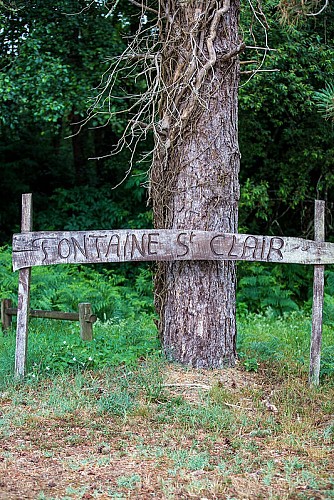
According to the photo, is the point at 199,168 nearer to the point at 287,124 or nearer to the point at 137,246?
the point at 137,246

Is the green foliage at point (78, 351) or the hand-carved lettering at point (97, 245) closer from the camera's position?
the hand-carved lettering at point (97, 245)

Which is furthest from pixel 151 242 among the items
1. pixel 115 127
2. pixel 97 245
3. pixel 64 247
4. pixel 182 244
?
pixel 115 127

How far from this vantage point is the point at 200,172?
6730mm

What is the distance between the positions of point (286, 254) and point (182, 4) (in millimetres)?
2636

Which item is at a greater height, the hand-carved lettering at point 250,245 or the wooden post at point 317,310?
the hand-carved lettering at point 250,245

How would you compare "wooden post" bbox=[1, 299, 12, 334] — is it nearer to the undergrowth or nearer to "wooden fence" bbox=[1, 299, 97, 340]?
"wooden fence" bbox=[1, 299, 97, 340]

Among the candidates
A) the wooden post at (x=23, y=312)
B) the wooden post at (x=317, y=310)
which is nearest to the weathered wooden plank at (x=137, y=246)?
the wooden post at (x=23, y=312)

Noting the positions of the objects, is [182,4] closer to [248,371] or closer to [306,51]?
[248,371]

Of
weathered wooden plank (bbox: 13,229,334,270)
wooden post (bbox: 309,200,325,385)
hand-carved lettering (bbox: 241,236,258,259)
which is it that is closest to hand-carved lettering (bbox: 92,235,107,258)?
weathered wooden plank (bbox: 13,229,334,270)

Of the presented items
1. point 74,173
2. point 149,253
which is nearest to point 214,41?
point 149,253

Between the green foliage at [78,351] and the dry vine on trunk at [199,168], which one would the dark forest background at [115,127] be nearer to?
the dry vine on trunk at [199,168]

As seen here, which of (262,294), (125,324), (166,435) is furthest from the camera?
(262,294)

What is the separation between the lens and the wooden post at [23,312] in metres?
6.47

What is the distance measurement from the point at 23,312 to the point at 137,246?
1215 mm
